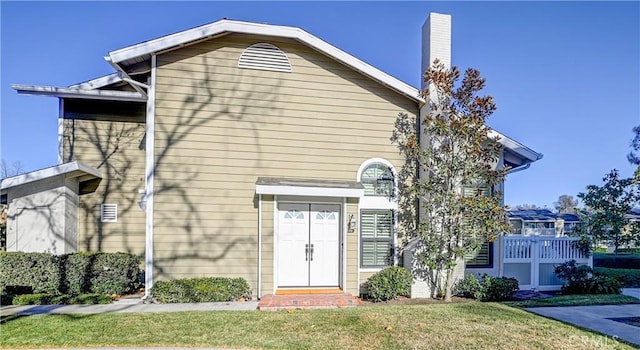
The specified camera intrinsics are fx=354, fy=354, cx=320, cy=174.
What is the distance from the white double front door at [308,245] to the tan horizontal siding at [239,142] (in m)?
0.33

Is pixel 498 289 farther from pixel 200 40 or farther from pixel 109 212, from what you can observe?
pixel 109 212

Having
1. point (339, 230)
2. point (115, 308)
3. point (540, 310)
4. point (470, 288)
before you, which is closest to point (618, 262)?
point (470, 288)

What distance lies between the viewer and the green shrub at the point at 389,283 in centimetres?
831

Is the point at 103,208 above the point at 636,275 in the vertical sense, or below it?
above

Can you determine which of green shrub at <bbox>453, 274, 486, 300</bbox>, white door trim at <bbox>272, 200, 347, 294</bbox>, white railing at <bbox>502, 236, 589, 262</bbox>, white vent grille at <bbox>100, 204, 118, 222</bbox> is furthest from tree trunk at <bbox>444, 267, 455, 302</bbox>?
white vent grille at <bbox>100, 204, 118, 222</bbox>

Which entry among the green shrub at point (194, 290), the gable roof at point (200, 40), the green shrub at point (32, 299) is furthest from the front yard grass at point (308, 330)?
the gable roof at point (200, 40)

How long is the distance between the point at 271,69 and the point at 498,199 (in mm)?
6358

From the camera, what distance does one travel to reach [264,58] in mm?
8734

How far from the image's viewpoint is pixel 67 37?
11.6m

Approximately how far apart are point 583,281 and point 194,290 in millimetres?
9835

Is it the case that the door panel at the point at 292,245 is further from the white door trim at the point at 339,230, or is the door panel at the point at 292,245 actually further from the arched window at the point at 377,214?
the arched window at the point at 377,214

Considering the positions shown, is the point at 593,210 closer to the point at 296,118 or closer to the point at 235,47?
the point at 296,118

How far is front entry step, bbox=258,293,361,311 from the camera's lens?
7.33m

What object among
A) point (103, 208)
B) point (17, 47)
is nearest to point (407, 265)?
point (103, 208)
